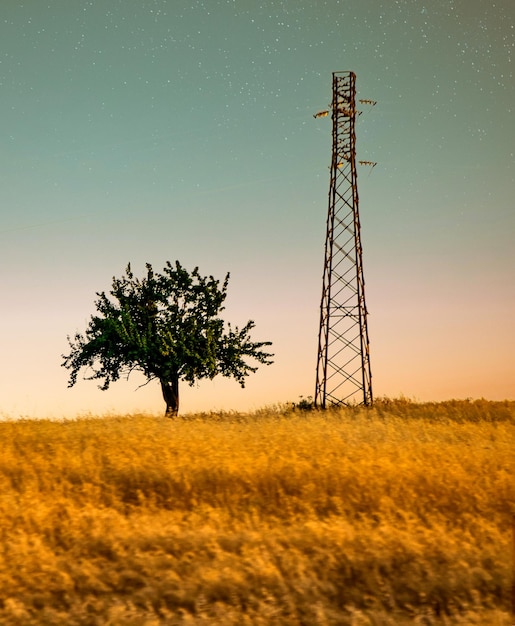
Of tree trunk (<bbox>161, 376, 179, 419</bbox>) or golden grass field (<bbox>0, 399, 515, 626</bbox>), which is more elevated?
tree trunk (<bbox>161, 376, 179, 419</bbox>)

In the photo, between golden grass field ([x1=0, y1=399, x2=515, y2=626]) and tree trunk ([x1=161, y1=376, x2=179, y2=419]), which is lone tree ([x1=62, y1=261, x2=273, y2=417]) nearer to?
tree trunk ([x1=161, y1=376, x2=179, y2=419])

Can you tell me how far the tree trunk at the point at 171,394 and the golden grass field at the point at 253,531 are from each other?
18.2 metres

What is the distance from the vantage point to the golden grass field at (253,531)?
6.62 m

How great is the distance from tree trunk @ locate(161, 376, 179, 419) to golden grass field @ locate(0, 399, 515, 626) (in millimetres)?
18190

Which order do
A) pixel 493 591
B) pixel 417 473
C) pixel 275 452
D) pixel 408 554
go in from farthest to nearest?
A: pixel 275 452
pixel 417 473
pixel 408 554
pixel 493 591

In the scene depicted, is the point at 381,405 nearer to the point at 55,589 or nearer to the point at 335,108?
the point at 335,108

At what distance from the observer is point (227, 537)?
8.09m

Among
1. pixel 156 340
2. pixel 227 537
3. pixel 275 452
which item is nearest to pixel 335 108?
pixel 156 340

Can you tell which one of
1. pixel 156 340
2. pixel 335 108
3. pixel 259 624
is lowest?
pixel 259 624

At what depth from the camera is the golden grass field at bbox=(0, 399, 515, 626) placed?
21.7 ft

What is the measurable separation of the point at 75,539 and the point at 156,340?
23067 millimetres

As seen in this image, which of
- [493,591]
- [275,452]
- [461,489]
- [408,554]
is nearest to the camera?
[493,591]

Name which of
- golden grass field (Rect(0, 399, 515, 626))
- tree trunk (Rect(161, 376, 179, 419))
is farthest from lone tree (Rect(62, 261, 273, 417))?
golden grass field (Rect(0, 399, 515, 626))

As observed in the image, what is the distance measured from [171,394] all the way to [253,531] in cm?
2479
